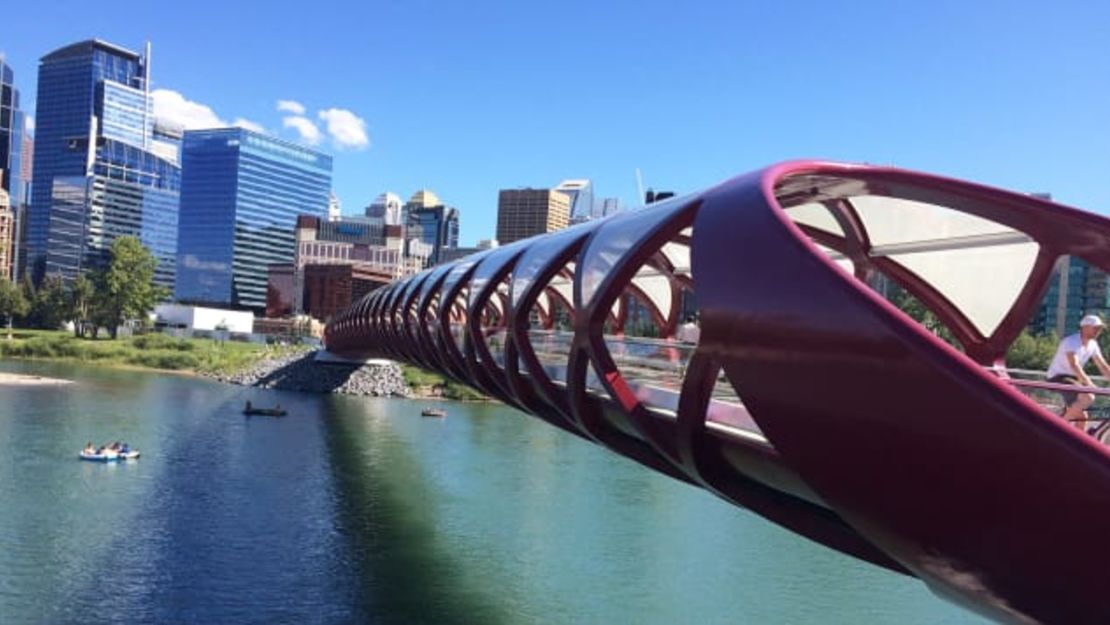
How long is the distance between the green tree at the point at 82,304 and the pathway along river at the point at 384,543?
213ft

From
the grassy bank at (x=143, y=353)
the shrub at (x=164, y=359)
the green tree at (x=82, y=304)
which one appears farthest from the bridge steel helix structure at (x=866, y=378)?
the green tree at (x=82, y=304)

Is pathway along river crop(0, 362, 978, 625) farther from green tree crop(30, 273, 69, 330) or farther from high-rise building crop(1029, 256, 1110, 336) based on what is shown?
green tree crop(30, 273, 69, 330)

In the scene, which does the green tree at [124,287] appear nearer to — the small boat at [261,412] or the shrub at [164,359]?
the shrub at [164,359]

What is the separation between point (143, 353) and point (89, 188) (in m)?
91.4

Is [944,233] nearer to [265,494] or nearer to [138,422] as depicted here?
[265,494]

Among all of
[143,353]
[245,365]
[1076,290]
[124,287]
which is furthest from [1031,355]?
[124,287]

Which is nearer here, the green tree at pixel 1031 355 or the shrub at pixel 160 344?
the green tree at pixel 1031 355

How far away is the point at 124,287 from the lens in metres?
A: 98.6

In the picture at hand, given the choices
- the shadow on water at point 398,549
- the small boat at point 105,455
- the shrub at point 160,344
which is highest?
the shrub at point 160,344

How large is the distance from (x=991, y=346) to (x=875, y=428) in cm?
494

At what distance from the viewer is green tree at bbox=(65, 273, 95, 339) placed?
3890 inches

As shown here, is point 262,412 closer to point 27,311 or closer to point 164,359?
point 164,359

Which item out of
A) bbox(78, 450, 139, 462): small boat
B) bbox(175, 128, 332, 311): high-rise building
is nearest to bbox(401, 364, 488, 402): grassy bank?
bbox(78, 450, 139, 462): small boat

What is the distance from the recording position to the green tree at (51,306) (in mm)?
105625
